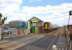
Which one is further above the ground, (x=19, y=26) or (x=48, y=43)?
(x=19, y=26)

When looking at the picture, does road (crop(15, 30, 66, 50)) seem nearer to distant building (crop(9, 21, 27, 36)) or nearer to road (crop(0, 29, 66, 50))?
road (crop(0, 29, 66, 50))

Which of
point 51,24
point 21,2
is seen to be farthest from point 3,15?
point 51,24

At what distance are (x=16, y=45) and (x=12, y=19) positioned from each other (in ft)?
0.83

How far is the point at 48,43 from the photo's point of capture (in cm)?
151

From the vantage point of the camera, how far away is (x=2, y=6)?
5.00ft

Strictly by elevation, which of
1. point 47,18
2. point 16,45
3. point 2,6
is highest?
point 2,6

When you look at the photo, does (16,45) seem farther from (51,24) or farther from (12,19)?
(51,24)

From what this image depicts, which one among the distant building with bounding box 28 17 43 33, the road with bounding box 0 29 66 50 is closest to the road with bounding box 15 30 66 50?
the road with bounding box 0 29 66 50

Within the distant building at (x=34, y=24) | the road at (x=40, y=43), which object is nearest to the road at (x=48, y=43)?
the road at (x=40, y=43)

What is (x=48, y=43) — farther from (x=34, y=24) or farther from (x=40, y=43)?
(x=34, y=24)

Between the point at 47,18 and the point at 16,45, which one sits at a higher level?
the point at 47,18

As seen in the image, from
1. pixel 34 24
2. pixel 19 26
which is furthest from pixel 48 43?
pixel 19 26

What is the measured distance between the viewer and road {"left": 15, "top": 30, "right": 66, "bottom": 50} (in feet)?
4.89

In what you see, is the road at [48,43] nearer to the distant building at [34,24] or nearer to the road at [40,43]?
the road at [40,43]
